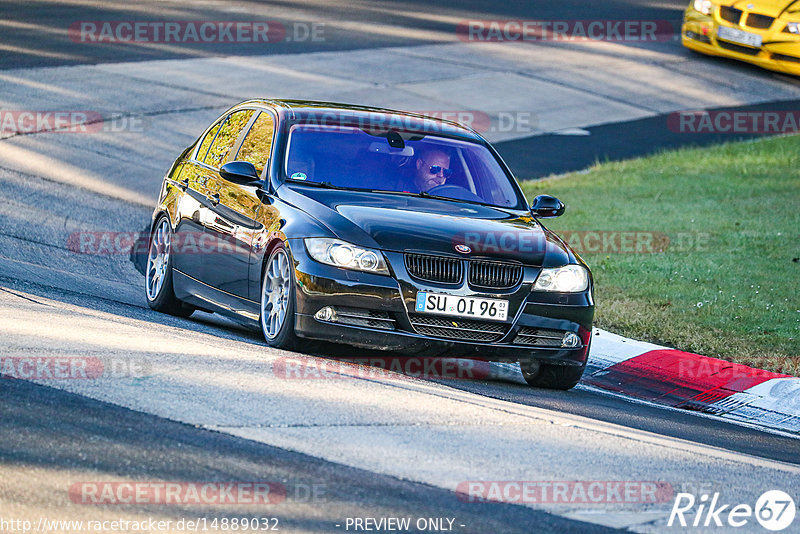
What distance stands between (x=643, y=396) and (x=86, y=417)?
14.8 ft

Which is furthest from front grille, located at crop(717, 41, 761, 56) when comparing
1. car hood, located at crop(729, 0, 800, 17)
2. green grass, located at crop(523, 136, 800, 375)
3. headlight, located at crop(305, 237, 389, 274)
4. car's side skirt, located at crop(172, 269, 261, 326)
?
headlight, located at crop(305, 237, 389, 274)

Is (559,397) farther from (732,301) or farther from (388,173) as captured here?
(732,301)

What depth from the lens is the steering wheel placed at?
30.2 feet

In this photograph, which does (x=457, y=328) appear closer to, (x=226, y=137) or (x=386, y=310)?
(x=386, y=310)

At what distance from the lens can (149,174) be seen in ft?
52.5

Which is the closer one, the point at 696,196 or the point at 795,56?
the point at 696,196

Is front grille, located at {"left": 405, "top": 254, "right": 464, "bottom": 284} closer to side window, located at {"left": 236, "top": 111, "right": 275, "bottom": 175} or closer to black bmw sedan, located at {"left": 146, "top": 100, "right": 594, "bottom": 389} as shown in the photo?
black bmw sedan, located at {"left": 146, "top": 100, "right": 594, "bottom": 389}

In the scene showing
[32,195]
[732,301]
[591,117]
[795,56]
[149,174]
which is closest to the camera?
[732,301]

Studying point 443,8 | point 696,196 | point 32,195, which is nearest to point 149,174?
point 32,195

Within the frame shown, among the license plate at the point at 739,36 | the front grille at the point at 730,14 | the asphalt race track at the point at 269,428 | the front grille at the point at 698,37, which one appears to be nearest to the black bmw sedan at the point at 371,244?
the asphalt race track at the point at 269,428

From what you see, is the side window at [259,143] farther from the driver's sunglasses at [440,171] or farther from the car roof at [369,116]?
the driver's sunglasses at [440,171]

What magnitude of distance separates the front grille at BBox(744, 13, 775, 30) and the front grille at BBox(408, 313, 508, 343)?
18176mm

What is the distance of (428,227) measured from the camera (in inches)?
325

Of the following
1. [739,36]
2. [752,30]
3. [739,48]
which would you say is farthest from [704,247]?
[739,48]
